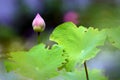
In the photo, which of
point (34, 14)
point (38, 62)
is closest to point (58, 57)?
point (38, 62)

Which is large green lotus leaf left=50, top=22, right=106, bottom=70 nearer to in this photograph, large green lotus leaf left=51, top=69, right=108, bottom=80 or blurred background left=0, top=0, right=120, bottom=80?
large green lotus leaf left=51, top=69, right=108, bottom=80

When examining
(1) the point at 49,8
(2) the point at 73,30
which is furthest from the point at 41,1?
(2) the point at 73,30

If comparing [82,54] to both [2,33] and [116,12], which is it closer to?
[116,12]

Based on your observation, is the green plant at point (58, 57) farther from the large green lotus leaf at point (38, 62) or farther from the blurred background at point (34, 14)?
the blurred background at point (34, 14)

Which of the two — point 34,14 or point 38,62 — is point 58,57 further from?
point 34,14

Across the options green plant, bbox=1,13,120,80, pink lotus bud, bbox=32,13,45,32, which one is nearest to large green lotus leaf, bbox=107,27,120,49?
green plant, bbox=1,13,120,80
